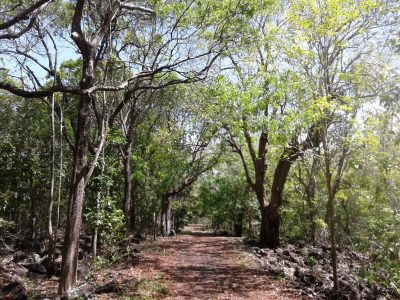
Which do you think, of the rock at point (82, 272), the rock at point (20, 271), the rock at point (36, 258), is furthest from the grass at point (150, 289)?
the rock at point (36, 258)

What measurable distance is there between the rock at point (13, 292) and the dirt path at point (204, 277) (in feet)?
9.19

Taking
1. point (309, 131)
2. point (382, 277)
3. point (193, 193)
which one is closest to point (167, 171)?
point (309, 131)

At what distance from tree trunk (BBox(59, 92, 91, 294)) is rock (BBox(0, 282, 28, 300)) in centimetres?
156

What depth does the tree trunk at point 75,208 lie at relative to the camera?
31.0 ft

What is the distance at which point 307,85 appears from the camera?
11.7 meters

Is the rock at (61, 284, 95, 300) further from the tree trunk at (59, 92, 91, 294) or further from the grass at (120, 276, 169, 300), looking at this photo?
the grass at (120, 276, 169, 300)

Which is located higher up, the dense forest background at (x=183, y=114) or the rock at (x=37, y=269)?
the dense forest background at (x=183, y=114)

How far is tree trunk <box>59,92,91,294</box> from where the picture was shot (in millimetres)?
9438

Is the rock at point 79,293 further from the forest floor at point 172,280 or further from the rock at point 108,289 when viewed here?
the rock at point 108,289

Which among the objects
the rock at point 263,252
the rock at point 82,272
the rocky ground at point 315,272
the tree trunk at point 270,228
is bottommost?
the rocky ground at point 315,272

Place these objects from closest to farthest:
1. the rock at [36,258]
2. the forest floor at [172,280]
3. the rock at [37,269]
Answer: the forest floor at [172,280] → the rock at [37,269] → the rock at [36,258]

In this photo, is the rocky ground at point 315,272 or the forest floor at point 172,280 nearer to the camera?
the forest floor at point 172,280

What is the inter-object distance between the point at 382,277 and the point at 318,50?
6.60 meters

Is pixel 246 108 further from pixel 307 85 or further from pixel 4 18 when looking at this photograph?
pixel 4 18
